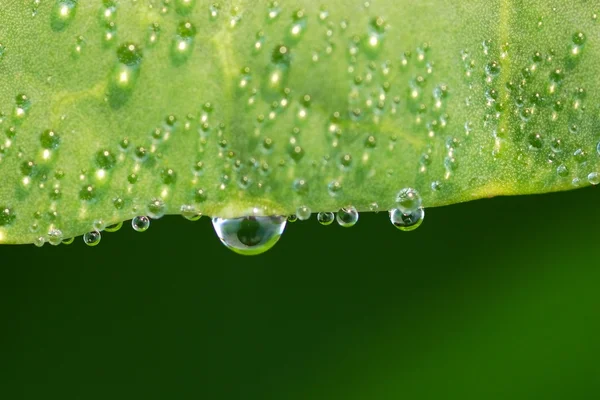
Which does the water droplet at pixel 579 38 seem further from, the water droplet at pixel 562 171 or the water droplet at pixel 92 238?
the water droplet at pixel 92 238

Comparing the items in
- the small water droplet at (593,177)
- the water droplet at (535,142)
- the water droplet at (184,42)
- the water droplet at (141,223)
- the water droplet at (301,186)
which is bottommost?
the water droplet at (141,223)

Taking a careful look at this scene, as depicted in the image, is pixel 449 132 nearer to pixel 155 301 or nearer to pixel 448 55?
pixel 448 55

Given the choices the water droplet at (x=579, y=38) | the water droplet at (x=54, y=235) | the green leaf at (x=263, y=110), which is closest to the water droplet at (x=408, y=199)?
the green leaf at (x=263, y=110)

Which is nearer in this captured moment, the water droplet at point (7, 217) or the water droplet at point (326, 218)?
the water droplet at point (7, 217)

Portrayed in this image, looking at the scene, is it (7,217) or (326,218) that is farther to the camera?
(326,218)

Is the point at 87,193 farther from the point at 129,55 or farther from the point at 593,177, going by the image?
the point at 593,177

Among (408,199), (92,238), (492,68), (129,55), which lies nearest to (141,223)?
(92,238)

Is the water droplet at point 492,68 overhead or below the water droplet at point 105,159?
overhead
